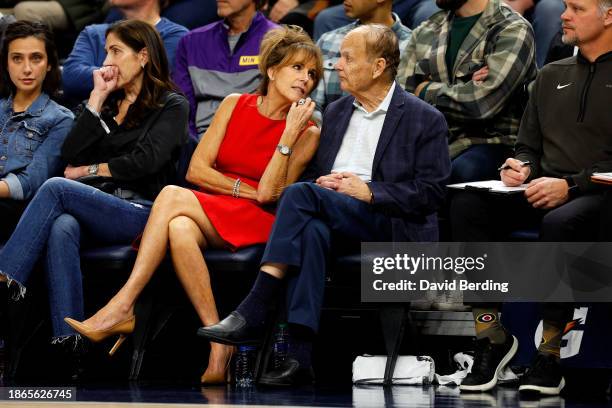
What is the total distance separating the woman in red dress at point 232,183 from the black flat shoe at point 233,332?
0.23m

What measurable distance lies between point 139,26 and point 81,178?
2.40ft

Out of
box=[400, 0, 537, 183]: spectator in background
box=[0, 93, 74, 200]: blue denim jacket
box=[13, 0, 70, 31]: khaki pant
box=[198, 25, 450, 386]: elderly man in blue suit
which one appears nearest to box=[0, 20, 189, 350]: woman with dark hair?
box=[0, 93, 74, 200]: blue denim jacket

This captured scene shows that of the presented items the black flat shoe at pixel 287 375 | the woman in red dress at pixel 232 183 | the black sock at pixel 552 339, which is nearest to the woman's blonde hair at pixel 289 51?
the woman in red dress at pixel 232 183

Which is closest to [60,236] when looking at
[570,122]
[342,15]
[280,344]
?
[280,344]

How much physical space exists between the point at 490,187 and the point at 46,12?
10.6 ft

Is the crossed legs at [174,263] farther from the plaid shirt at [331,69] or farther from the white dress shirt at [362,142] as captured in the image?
the plaid shirt at [331,69]

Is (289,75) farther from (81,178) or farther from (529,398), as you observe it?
(529,398)

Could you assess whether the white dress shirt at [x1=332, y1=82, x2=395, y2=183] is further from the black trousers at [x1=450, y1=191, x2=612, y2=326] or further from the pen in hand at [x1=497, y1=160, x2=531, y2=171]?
the pen in hand at [x1=497, y1=160, x2=531, y2=171]

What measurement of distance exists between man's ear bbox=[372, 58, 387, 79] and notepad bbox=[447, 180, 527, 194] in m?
0.53

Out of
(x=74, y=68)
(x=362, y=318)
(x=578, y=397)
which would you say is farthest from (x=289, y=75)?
(x=578, y=397)

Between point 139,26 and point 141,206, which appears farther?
point 139,26

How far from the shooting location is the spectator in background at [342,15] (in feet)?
19.2

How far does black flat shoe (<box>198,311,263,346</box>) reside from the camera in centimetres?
408

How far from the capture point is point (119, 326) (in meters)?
4.39
